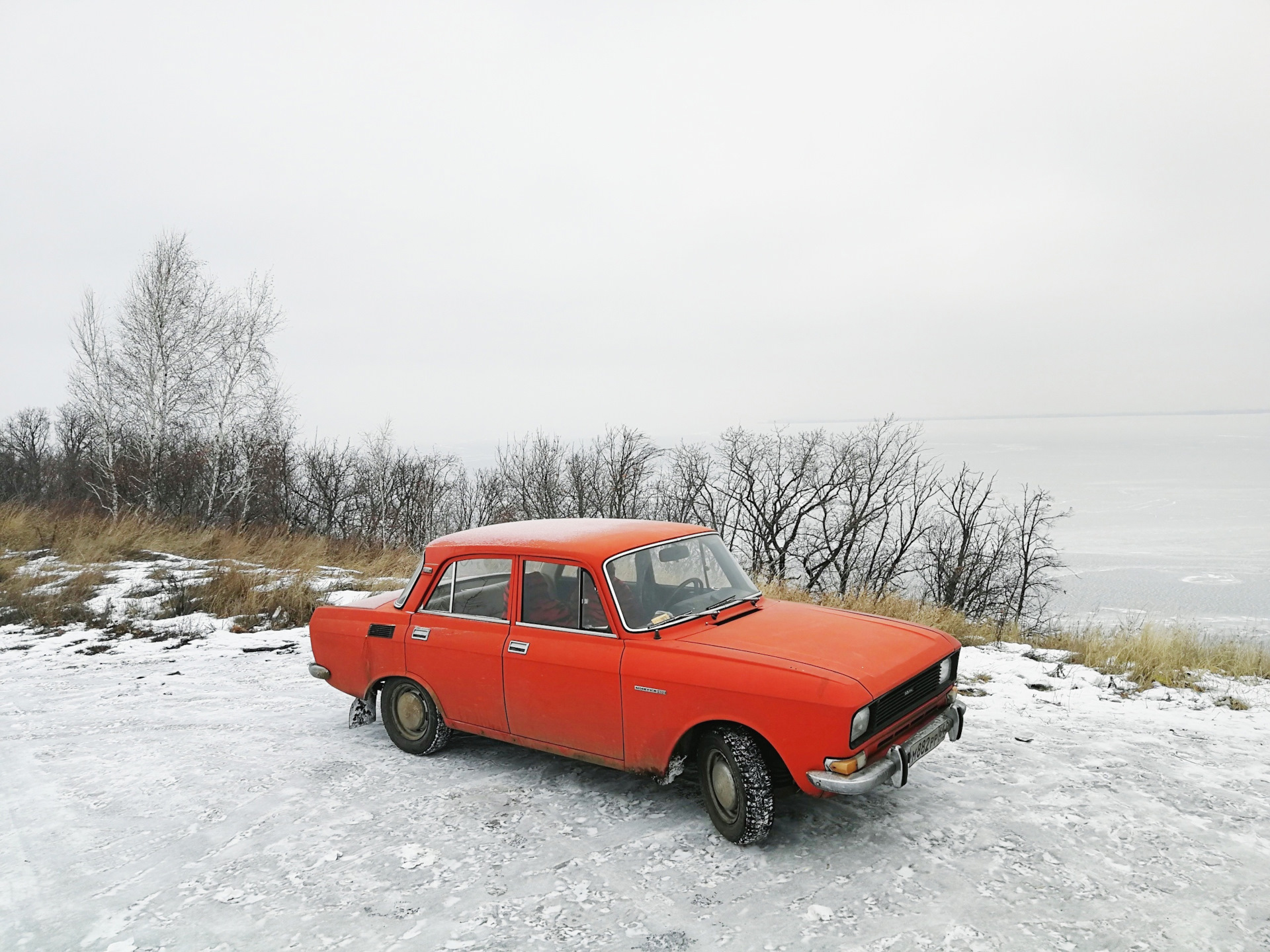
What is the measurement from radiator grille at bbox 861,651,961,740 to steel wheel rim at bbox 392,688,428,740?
313 centimetres

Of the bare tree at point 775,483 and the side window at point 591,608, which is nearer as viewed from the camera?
the side window at point 591,608

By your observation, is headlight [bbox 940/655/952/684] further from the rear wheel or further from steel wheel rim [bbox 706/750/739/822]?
the rear wheel

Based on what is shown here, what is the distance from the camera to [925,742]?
154 inches

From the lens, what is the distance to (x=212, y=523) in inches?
782

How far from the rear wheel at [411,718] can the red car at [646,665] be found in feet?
0.04

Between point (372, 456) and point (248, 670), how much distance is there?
92.8ft

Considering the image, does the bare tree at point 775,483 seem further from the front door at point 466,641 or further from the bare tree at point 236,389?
the front door at point 466,641

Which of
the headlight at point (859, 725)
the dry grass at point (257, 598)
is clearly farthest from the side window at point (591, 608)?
the dry grass at point (257, 598)

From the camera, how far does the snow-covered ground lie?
10.3ft

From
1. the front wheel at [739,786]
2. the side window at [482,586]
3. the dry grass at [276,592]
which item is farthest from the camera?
the dry grass at [276,592]

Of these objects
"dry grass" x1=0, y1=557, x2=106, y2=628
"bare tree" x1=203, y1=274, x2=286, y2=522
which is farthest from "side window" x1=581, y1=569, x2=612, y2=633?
"bare tree" x1=203, y1=274, x2=286, y2=522

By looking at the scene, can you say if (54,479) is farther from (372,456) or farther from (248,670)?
(248,670)

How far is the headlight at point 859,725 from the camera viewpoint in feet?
11.3

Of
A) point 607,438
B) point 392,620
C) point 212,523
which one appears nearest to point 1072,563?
point 607,438
